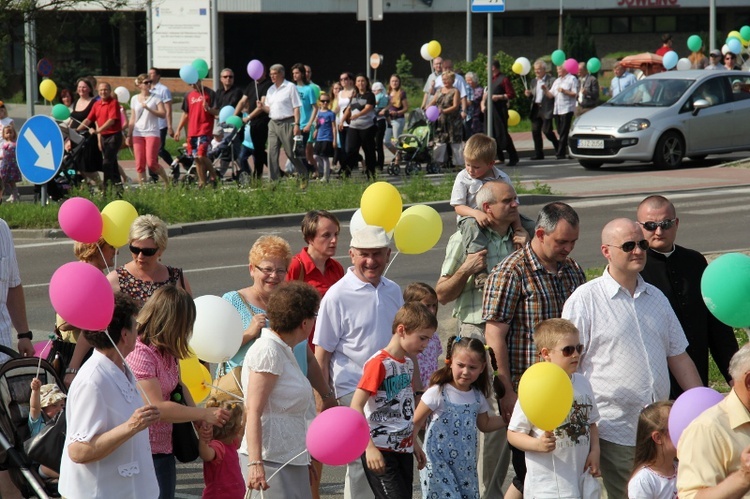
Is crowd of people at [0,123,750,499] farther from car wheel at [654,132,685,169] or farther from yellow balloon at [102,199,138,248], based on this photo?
car wheel at [654,132,685,169]

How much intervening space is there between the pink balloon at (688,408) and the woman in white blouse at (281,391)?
66.0 inches

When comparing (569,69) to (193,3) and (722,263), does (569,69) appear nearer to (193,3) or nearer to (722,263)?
(193,3)

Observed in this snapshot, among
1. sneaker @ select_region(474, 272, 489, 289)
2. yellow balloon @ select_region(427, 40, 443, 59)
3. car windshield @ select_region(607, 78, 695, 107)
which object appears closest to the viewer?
sneaker @ select_region(474, 272, 489, 289)

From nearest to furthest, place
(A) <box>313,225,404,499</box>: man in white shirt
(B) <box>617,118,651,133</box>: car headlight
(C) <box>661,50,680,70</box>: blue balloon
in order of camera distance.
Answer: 1. (A) <box>313,225,404,499</box>: man in white shirt
2. (B) <box>617,118,651,133</box>: car headlight
3. (C) <box>661,50,680,70</box>: blue balloon

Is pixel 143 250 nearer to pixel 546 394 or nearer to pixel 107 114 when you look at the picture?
pixel 546 394

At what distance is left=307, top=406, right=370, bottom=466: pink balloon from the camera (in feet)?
16.9

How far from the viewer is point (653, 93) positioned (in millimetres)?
24109

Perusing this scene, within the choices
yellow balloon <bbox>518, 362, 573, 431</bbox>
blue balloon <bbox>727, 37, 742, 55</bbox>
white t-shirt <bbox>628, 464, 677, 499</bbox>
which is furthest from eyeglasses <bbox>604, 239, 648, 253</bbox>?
blue balloon <bbox>727, 37, 742, 55</bbox>

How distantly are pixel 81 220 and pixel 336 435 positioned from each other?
285cm

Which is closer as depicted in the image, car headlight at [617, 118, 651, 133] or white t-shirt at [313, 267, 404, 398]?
white t-shirt at [313, 267, 404, 398]

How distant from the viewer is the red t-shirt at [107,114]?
20094mm

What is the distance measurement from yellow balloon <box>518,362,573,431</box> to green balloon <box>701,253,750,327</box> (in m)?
1.05

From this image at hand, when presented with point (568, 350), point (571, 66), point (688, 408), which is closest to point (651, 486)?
point (688, 408)

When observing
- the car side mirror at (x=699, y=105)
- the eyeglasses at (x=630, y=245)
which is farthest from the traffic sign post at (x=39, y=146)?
the car side mirror at (x=699, y=105)
